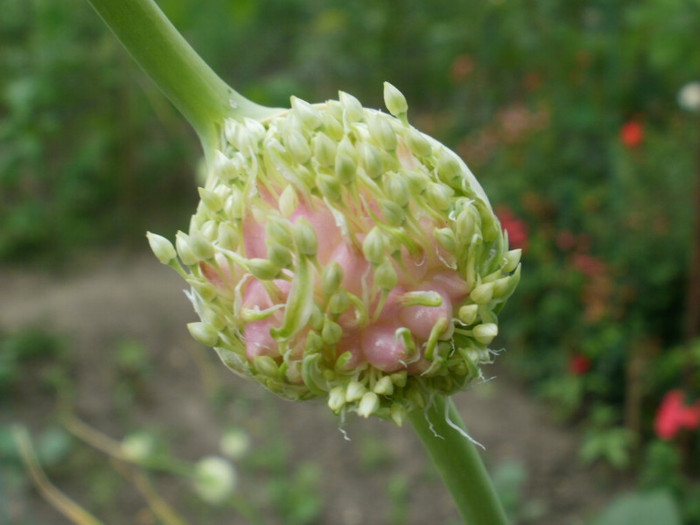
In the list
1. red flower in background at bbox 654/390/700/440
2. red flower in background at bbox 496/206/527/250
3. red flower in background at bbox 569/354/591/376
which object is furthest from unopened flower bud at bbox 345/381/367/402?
red flower in background at bbox 569/354/591/376

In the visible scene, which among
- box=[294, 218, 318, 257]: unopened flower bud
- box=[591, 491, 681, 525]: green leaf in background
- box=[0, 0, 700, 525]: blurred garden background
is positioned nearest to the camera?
box=[294, 218, 318, 257]: unopened flower bud

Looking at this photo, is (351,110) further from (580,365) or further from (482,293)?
(580,365)

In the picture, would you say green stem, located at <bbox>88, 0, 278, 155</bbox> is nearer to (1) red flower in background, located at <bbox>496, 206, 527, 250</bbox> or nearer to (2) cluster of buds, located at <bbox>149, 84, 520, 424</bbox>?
(2) cluster of buds, located at <bbox>149, 84, 520, 424</bbox>

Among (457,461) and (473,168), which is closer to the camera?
(457,461)

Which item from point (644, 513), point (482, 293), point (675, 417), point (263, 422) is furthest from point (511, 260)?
point (263, 422)

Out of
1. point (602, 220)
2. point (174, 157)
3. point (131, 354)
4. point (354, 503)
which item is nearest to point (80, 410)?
point (131, 354)

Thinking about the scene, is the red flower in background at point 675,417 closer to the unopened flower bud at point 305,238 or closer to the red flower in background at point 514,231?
the red flower in background at point 514,231
